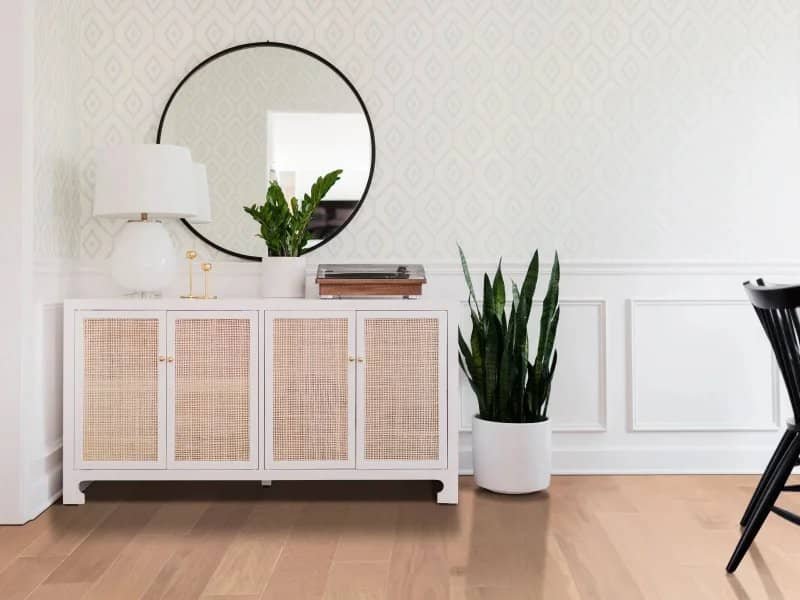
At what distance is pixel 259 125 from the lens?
314 centimetres

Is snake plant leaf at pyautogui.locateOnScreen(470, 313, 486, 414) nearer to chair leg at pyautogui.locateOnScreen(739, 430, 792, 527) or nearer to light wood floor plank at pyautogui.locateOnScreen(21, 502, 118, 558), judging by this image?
chair leg at pyautogui.locateOnScreen(739, 430, 792, 527)

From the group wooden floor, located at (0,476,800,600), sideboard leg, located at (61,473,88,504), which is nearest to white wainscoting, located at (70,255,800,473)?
wooden floor, located at (0,476,800,600)

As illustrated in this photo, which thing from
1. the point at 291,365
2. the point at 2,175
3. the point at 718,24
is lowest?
the point at 291,365

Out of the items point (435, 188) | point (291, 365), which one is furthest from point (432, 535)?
point (435, 188)

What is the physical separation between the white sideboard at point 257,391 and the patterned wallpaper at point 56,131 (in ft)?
1.09

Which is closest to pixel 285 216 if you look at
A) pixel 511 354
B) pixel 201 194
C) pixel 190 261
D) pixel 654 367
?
pixel 201 194

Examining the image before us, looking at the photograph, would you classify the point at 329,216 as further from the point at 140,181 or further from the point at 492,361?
the point at 492,361

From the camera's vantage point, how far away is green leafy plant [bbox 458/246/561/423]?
2871 millimetres

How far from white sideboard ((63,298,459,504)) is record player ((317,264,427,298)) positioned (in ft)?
0.24

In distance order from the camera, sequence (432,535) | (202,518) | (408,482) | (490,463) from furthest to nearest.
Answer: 1. (408,482)
2. (490,463)
3. (202,518)
4. (432,535)

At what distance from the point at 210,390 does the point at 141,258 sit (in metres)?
0.58

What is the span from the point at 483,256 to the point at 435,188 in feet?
1.14

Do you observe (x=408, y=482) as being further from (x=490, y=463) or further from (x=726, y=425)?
(x=726, y=425)

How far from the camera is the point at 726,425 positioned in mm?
3217
